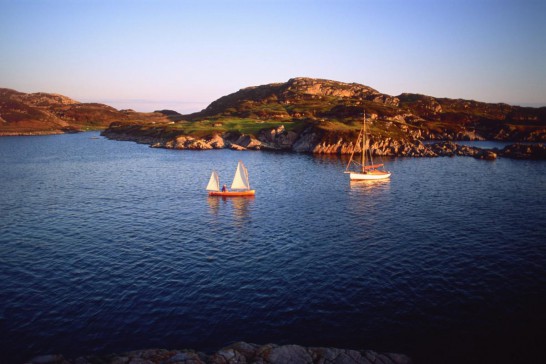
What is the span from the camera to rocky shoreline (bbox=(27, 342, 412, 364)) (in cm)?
2225

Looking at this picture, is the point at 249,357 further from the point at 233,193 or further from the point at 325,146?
the point at 325,146

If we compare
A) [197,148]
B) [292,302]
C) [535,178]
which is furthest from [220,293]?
[197,148]

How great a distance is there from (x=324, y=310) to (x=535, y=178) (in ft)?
314

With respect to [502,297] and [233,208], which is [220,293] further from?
[233,208]

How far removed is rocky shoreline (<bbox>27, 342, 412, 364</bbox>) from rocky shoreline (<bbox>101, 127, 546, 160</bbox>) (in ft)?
364

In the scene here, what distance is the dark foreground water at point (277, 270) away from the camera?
27328 mm

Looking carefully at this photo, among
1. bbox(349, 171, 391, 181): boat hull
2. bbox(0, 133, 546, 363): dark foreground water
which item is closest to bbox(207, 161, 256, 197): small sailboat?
bbox(0, 133, 546, 363): dark foreground water

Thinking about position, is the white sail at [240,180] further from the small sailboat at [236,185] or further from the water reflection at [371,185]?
the water reflection at [371,185]

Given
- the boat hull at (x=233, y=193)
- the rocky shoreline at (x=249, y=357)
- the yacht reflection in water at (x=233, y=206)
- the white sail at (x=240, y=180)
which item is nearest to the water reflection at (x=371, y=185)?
the boat hull at (x=233, y=193)

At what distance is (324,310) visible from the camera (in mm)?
30969

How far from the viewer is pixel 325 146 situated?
148 metres

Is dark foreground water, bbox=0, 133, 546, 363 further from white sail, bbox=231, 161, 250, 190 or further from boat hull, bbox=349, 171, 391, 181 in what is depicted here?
boat hull, bbox=349, 171, 391, 181

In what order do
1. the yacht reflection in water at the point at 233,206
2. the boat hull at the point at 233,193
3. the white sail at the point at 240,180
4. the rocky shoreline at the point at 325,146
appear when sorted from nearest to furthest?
the yacht reflection in water at the point at 233,206 → the boat hull at the point at 233,193 → the white sail at the point at 240,180 → the rocky shoreline at the point at 325,146

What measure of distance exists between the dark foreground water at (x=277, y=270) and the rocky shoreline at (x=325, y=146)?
65.2 m
